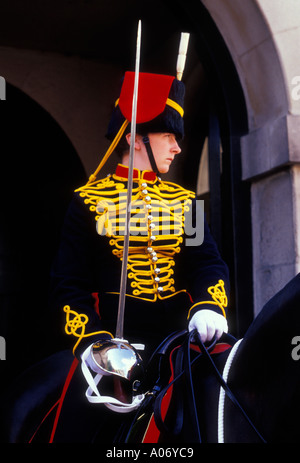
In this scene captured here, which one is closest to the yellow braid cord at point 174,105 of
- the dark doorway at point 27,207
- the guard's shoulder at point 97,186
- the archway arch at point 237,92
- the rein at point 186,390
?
the guard's shoulder at point 97,186

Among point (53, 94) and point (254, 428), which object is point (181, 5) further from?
point (254, 428)

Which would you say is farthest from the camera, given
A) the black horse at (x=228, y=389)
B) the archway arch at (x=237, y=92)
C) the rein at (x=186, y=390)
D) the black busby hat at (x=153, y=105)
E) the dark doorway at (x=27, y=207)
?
the dark doorway at (x=27, y=207)

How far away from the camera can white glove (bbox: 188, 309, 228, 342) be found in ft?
5.01

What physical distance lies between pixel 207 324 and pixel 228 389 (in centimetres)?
31

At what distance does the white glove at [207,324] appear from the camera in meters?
1.53

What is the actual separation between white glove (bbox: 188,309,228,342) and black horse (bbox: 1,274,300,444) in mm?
35

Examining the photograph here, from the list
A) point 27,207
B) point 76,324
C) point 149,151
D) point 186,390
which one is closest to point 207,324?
point 186,390

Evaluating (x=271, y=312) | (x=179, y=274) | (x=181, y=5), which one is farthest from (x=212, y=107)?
(x=271, y=312)

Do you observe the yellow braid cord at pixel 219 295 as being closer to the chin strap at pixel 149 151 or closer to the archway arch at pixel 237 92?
the chin strap at pixel 149 151

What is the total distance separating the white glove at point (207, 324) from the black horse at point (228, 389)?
0.03 m

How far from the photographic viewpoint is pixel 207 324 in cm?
154

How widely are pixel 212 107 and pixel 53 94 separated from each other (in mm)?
2149

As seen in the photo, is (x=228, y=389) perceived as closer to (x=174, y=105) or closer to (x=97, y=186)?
(x=97, y=186)

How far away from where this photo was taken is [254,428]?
3.84 ft
